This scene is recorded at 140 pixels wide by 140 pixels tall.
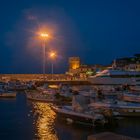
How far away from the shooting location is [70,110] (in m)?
23.4

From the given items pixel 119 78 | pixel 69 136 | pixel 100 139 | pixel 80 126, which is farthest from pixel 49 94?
pixel 100 139

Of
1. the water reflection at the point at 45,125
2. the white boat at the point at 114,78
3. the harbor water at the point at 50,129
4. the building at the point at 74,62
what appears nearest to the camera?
the water reflection at the point at 45,125

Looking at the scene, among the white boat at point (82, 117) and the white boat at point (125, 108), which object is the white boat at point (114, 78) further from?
the white boat at point (82, 117)

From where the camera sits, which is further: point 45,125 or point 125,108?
point 125,108

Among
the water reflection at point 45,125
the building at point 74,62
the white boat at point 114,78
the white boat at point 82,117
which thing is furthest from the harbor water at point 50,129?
the building at point 74,62

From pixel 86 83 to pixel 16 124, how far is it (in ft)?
169

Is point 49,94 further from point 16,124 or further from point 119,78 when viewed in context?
point 119,78

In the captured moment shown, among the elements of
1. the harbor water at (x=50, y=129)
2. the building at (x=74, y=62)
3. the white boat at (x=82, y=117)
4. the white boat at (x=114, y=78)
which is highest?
the building at (x=74, y=62)

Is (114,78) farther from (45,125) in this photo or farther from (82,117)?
(45,125)

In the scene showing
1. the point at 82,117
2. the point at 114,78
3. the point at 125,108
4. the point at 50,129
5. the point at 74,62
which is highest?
the point at 74,62

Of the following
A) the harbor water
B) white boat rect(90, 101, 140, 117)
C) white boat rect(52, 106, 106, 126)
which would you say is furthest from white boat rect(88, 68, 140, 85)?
white boat rect(52, 106, 106, 126)

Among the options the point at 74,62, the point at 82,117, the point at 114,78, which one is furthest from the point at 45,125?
the point at 74,62

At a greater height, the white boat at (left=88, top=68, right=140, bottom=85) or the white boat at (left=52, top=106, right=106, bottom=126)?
the white boat at (left=88, top=68, right=140, bottom=85)

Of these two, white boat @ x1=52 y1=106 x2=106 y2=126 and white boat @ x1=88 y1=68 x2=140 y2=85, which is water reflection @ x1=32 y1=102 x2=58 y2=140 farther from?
white boat @ x1=88 y1=68 x2=140 y2=85
